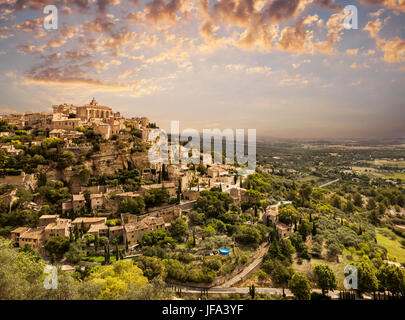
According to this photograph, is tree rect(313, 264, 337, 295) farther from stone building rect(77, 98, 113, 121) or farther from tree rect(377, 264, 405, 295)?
stone building rect(77, 98, 113, 121)

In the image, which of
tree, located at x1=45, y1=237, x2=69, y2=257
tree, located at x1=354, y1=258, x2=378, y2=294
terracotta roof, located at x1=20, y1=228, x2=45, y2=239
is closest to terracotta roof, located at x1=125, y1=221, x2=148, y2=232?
tree, located at x1=45, y1=237, x2=69, y2=257

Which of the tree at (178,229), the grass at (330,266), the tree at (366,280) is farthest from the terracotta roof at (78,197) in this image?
the tree at (366,280)

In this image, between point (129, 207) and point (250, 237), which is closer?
point (250, 237)

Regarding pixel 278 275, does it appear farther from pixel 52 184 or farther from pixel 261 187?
pixel 52 184

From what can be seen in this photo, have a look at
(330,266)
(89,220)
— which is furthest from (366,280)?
(89,220)

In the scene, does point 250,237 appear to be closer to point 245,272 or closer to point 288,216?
point 245,272

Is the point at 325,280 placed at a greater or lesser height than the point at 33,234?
lesser
